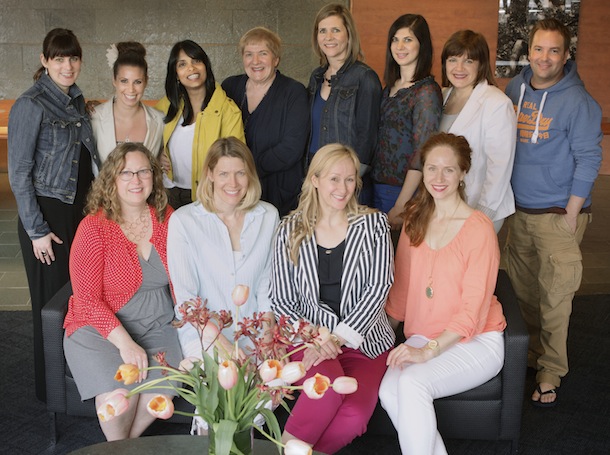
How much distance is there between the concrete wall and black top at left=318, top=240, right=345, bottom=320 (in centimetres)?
540

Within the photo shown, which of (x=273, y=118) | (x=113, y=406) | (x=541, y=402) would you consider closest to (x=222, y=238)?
(x=273, y=118)

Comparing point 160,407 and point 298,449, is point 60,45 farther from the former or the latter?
point 298,449

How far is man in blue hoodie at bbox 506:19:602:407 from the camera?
369 centimetres

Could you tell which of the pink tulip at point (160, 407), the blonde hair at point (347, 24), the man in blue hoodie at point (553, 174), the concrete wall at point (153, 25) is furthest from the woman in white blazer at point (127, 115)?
the concrete wall at point (153, 25)

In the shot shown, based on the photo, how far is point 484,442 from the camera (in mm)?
3494

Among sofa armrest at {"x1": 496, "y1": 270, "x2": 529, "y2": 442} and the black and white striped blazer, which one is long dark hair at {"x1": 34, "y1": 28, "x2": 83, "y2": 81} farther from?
sofa armrest at {"x1": 496, "y1": 270, "x2": 529, "y2": 442}

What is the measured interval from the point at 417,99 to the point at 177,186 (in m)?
1.27

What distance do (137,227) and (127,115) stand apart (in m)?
0.76

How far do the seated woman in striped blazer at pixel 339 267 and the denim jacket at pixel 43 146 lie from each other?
3.48 feet

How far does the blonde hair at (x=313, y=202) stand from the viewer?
3.29 metres

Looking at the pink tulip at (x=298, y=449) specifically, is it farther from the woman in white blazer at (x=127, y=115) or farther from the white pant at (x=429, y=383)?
the woman in white blazer at (x=127, y=115)

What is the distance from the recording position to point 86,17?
8.28 m

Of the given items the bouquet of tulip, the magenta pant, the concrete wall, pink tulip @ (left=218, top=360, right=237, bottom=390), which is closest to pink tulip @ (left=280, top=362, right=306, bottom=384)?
the bouquet of tulip

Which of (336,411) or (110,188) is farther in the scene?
(110,188)
